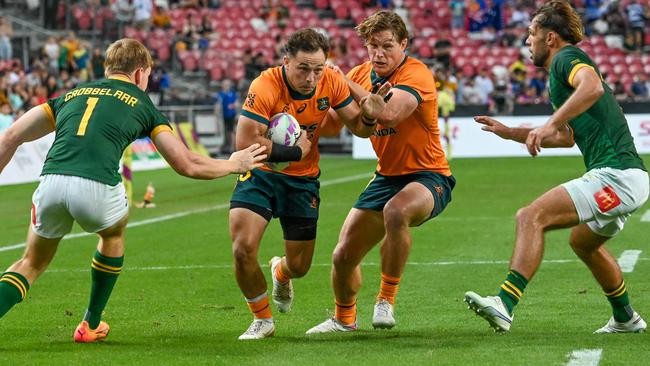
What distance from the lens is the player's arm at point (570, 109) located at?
24.5 ft

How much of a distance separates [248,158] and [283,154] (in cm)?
51

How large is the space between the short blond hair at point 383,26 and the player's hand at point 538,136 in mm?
1901

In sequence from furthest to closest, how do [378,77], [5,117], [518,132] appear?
[5,117] → [378,77] → [518,132]

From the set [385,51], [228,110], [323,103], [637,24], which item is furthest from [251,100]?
[637,24]

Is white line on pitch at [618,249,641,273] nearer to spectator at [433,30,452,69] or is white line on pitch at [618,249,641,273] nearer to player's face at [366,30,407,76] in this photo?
player's face at [366,30,407,76]

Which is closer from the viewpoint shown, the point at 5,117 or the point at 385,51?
the point at 385,51

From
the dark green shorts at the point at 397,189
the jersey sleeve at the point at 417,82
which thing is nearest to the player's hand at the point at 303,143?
the dark green shorts at the point at 397,189

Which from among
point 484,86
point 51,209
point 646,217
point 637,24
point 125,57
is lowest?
point 484,86

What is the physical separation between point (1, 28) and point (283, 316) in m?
25.1

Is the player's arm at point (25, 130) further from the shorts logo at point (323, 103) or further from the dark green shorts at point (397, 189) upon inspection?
the dark green shorts at point (397, 189)

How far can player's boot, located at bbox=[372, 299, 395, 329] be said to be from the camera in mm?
8641

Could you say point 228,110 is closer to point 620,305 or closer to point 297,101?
point 297,101

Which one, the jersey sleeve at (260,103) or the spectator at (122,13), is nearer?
the jersey sleeve at (260,103)

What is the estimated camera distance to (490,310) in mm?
7430
